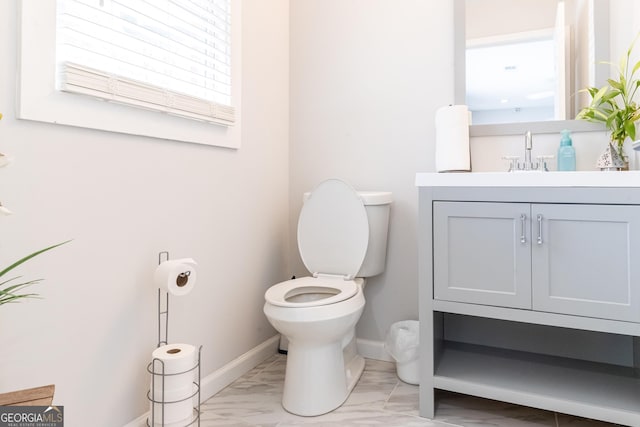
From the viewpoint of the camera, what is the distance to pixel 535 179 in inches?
55.8

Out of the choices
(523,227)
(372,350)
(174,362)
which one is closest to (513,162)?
(523,227)

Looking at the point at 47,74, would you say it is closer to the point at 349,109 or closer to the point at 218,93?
the point at 218,93

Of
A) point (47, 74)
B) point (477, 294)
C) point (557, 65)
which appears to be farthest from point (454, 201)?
point (47, 74)

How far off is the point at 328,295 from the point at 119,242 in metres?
0.91

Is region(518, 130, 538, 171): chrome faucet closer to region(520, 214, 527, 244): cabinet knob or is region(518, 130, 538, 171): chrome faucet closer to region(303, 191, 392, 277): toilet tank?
region(520, 214, 527, 244): cabinet knob

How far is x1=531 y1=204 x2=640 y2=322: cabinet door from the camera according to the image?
1.31 m

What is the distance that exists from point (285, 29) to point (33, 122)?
5.24 feet

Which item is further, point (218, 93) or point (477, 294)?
point (218, 93)

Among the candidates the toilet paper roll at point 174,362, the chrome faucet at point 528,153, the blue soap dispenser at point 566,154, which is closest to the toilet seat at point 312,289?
the toilet paper roll at point 174,362

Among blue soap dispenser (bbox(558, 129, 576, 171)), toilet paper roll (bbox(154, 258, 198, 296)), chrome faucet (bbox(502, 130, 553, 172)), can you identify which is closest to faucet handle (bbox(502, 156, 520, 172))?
chrome faucet (bbox(502, 130, 553, 172))

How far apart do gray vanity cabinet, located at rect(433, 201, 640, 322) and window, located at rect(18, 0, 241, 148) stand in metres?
1.06

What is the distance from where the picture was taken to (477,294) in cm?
152

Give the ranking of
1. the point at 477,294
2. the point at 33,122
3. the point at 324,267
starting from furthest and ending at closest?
the point at 324,267, the point at 477,294, the point at 33,122

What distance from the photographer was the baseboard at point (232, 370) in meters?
1.74
